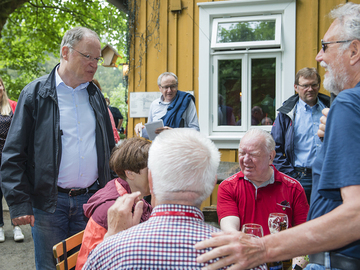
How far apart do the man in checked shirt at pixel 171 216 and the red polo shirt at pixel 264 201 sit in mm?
1231

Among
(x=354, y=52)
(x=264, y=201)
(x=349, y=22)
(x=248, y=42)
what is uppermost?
(x=248, y=42)

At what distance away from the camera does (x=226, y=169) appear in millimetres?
3988

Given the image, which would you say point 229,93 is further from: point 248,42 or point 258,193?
point 258,193

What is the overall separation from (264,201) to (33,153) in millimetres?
1669

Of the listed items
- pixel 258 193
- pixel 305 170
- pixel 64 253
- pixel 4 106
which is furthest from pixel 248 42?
pixel 64 253

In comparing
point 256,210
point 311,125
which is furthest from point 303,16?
point 256,210

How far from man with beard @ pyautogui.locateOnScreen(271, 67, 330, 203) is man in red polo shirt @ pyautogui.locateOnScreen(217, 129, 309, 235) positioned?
1202 millimetres

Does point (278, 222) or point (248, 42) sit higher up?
point (248, 42)

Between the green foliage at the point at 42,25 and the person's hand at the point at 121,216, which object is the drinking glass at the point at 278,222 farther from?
the green foliage at the point at 42,25

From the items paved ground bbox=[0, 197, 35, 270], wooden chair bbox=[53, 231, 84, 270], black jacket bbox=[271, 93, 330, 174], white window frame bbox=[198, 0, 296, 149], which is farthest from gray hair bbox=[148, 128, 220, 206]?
white window frame bbox=[198, 0, 296, 149]

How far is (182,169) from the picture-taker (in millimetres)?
1170

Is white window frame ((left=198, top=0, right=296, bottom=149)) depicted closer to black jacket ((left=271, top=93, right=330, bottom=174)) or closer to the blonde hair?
black jacket ((left=271, top=93, right=330, bottom=174))

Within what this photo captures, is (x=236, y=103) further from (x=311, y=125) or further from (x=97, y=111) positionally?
(x=97, y=111)

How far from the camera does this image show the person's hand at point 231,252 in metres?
1.06
